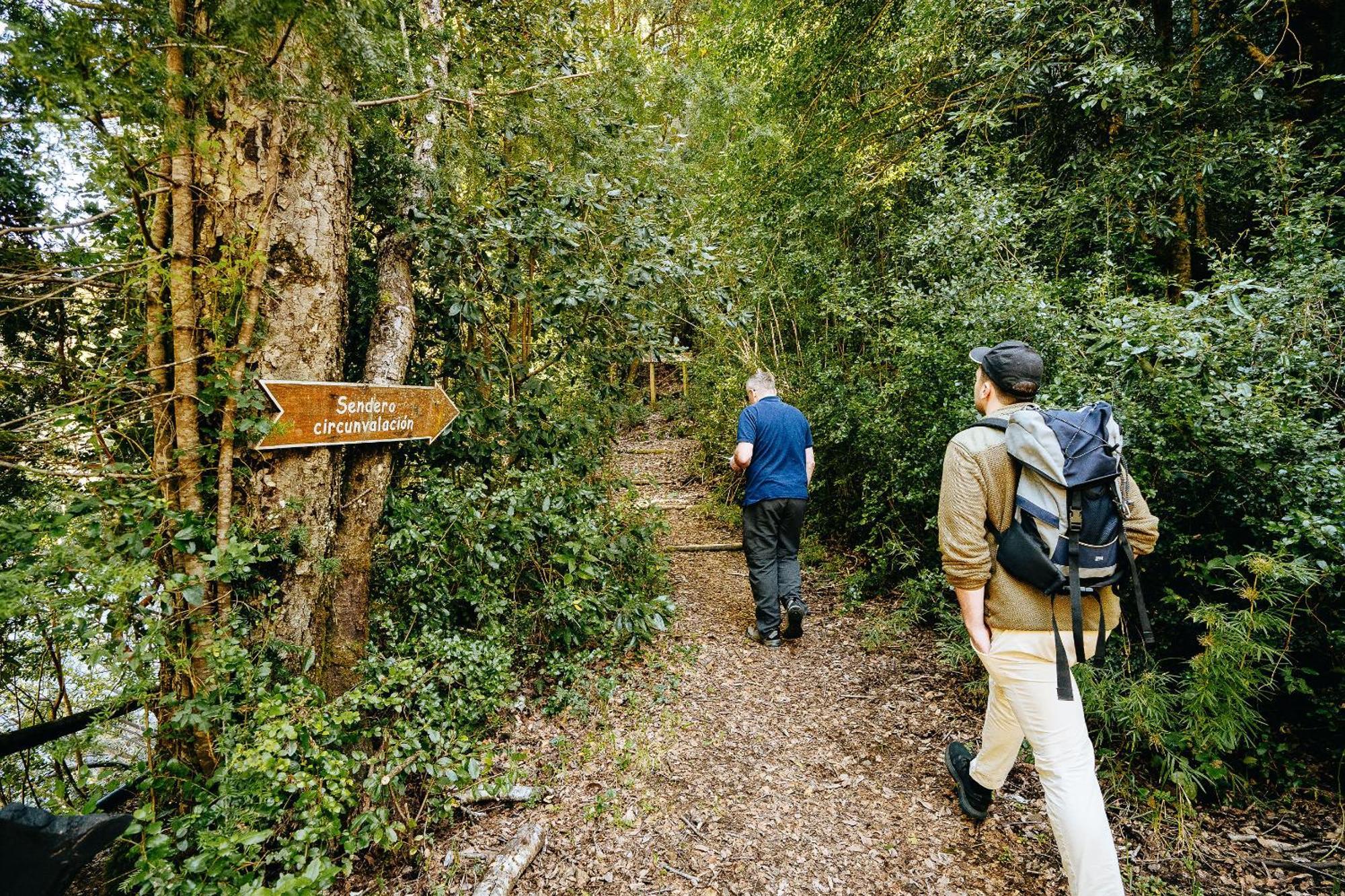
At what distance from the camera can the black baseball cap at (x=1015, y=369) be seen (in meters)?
2.22

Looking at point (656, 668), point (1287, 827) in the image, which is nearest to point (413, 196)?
point (656, 668)

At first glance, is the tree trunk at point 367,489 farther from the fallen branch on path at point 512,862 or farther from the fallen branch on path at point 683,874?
the fallen branch on path at point 683,874

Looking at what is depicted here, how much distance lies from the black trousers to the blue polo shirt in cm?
9

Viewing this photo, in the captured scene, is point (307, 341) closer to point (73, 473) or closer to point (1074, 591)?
point (73, 473)

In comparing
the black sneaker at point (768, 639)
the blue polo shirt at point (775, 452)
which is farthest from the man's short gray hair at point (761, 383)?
the black sneaker at point (768, 639)

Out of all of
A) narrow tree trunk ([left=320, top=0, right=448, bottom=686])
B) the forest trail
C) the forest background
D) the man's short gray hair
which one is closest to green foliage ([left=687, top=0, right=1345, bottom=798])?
the forest background

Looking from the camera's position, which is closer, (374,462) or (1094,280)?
(374,462)

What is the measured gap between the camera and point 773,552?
4.49m

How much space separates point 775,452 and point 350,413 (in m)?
3.06

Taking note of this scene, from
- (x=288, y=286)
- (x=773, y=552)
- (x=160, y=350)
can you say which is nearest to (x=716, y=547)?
(x=773, y=552)

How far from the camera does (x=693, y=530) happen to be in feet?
24.9

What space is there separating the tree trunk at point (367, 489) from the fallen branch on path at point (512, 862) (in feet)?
4.05

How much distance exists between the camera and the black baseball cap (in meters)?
2.22

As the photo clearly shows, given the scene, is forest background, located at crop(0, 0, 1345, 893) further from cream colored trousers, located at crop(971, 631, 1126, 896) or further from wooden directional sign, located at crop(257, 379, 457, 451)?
cream colored trousers, located at crop(971, 631, 1126, 896)
